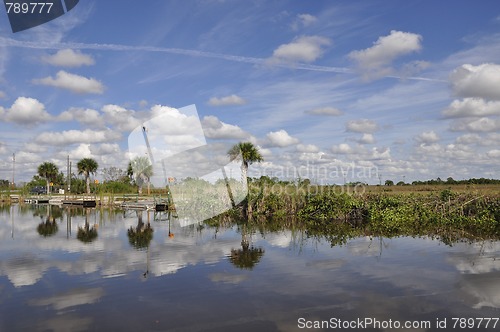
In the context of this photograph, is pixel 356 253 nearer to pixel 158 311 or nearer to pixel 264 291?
pixel 264 291

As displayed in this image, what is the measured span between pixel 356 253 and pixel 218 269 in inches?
204

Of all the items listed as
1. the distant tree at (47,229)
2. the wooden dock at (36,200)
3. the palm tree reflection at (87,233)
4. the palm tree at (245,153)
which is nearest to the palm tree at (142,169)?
the wooden dock at (36,200)

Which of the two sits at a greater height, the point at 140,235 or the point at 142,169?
the point at 142,169

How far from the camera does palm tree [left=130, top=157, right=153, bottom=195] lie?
6375 centimetres

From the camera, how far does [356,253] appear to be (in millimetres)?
14477

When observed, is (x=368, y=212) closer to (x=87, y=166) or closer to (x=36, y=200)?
(x=36, y=200)

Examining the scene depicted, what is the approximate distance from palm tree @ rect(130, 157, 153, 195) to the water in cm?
4677

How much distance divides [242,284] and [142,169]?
183 feet

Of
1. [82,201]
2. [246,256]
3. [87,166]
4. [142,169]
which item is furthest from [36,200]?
[246,256]

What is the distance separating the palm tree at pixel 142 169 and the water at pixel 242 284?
46.8 m

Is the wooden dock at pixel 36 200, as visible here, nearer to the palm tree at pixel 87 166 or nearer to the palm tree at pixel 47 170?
the palm tree at pixel 87 166

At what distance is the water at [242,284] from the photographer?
784cm

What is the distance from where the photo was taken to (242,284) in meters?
10.3

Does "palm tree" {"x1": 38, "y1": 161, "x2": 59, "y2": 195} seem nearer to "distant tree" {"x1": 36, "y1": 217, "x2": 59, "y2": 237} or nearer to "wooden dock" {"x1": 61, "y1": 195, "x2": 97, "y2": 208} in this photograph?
"wooden dock" {"x1": 61, "y1": 195, "x2": 97, "y2": 208}
